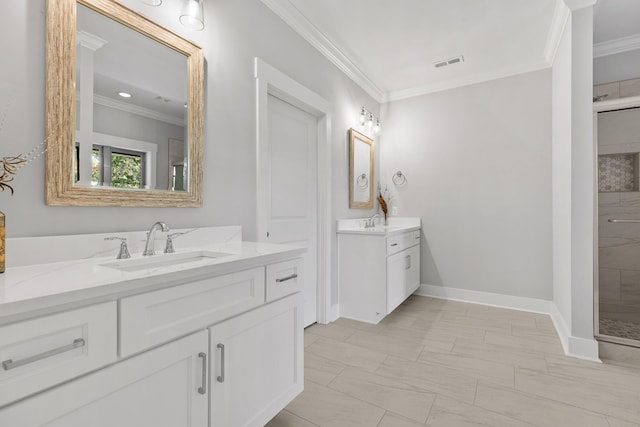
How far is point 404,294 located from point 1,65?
3.24 m

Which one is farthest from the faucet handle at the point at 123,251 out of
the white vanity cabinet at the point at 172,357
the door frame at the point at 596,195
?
the door frame at the point at 596,195

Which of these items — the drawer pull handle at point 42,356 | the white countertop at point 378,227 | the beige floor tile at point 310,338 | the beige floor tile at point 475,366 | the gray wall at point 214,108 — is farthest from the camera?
the white countertop at point 378,227

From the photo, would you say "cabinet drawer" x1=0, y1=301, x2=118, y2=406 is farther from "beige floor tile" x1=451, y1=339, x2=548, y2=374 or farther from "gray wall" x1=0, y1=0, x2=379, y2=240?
"beige floor tile" x1=451, y1=339, x2=548, y2=374

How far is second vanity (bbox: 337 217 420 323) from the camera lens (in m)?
2.84

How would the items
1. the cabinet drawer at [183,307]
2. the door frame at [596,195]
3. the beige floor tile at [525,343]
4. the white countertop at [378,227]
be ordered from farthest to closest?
the white countertop at [378,227]
the beige floor tile at [525,343]
the door frame at [596,195]
the cabinet drawer at [183,307]

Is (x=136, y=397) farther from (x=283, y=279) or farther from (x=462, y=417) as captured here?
(x=462, y=417)

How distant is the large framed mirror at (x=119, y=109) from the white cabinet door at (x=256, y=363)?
0.77 meters

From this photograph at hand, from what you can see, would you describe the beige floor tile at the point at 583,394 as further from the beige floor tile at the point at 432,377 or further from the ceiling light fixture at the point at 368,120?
the ceiling light fixture at the point at 368,120

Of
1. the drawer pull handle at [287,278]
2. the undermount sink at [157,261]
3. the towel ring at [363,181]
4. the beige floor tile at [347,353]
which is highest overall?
the towel ring at [363,181]

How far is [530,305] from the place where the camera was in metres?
3.28

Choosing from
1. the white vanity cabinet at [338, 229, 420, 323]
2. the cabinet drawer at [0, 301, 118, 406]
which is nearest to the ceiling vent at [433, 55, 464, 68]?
the white vanity cabinet at [338, 229, 420, 323]

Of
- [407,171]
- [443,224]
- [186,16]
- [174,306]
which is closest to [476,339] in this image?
[443,224]

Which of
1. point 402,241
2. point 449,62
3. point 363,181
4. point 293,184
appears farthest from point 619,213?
point 293,184

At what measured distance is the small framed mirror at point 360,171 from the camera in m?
3.33
